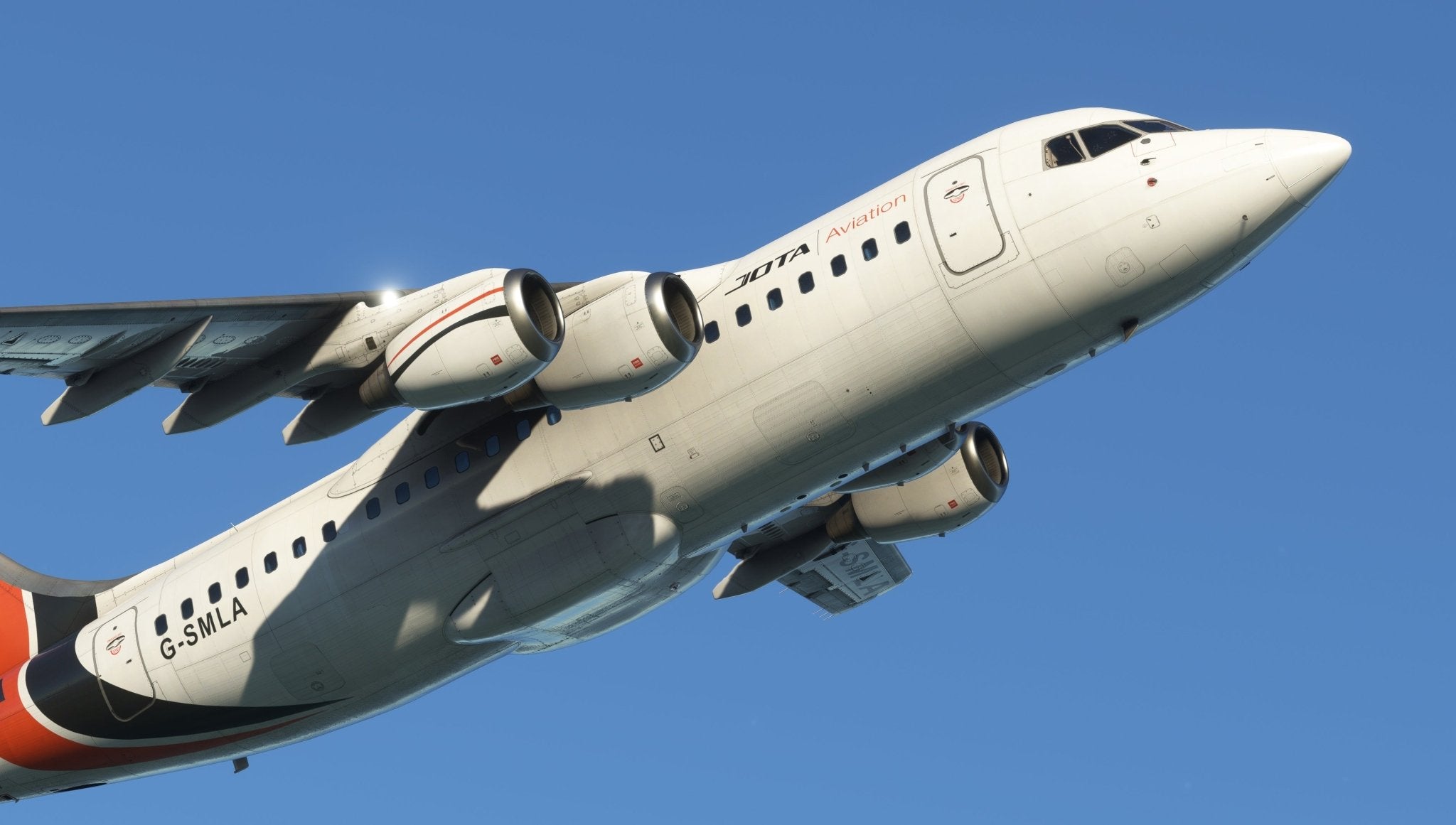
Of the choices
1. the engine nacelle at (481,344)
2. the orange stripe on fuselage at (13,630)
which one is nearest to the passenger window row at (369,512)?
the engine nacelle at (481,344)

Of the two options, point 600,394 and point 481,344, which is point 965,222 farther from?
point 481,344

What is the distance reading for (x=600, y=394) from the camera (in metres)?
20.9

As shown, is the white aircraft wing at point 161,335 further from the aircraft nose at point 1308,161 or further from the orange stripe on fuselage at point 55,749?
the aircraft nose at point 1308,161

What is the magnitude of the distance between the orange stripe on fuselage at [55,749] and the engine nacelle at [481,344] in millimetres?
7221

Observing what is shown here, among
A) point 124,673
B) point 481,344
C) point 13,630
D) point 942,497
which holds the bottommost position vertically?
point 942,497

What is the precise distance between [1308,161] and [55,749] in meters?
16.9

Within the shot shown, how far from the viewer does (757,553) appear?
87.6ft

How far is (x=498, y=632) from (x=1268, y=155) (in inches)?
393

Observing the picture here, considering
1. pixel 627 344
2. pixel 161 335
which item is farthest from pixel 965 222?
pixel 161 335

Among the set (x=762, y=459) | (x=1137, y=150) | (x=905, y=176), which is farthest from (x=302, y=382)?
(x=1137, y=150)

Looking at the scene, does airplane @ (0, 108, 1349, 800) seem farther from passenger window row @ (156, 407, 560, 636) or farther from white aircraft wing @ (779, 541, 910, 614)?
white aircraft wing @ (779, 541, 910, 614)

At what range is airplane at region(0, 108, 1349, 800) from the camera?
20328 millimetres

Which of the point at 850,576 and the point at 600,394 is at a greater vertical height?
the point at 600,394

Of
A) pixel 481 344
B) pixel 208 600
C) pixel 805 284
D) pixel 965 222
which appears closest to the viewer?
pixel 481 344
